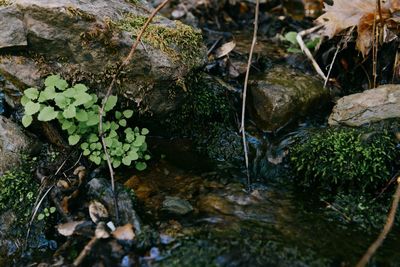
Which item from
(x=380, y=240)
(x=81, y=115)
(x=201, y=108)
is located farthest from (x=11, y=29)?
(x=380, y=240)

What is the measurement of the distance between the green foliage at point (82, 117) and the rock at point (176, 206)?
46cm

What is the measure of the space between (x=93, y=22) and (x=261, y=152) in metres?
1.99

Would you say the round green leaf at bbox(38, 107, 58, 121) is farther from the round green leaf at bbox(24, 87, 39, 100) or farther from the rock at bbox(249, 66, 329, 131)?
the rock at bbox(249, 66, 329, 131)

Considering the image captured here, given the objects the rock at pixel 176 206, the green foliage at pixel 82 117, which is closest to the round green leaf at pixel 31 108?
the green foliage at pixel 82 117

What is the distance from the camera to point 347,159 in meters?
3.51

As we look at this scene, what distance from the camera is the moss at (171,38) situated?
3766 mm

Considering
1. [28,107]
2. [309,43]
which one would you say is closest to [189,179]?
[28,107]

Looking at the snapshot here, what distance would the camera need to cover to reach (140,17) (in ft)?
13.3

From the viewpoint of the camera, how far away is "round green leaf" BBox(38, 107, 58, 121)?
3219 millimetres

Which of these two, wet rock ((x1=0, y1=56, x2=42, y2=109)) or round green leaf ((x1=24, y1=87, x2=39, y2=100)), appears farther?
wet rock ((x1=0, y1=56, x2=42, y2=109))

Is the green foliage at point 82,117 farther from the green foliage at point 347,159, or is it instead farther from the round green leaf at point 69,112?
the green foliage at point 347,159

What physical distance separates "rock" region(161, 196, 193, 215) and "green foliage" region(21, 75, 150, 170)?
1.51 ft

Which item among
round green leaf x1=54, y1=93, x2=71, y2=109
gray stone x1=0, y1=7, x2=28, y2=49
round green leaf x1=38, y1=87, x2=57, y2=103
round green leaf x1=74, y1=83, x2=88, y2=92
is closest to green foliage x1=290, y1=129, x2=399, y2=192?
round green leaf x1=74, y1=83, x2=88, y2=92

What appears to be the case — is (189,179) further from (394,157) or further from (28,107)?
(394,157)
